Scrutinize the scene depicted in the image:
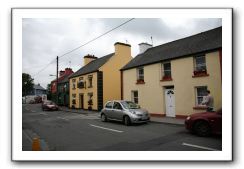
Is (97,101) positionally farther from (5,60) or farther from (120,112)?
(5,60)

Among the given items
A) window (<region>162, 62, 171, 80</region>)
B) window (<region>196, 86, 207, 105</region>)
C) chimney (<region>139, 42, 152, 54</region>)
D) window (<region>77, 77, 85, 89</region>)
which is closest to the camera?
window (<region>196, 86, 207, 105</region>)

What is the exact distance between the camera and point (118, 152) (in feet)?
19.0

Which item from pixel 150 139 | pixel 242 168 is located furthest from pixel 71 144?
pixel 242 168

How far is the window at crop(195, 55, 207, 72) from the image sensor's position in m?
13.2

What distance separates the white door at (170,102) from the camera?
14.8 m

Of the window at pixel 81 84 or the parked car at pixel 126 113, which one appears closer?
the parked car at pixel 126 113

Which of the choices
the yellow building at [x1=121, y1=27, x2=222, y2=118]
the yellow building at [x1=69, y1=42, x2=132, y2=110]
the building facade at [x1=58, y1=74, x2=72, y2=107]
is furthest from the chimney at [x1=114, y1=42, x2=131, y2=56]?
the building facade at [x1=58, y1=74, x2=72, y2=107]

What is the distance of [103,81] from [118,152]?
746 inches

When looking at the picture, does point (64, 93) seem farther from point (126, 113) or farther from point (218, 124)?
point (218, 124)

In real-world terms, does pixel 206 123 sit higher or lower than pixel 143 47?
lower

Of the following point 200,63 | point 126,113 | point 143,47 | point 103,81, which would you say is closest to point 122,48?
point 103,81

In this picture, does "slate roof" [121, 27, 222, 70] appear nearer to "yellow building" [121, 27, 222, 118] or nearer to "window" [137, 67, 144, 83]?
"yellow building" [121, 27, 222, 118]

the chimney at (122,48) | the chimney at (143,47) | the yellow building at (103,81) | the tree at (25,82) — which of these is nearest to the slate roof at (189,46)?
the chimney at (143,47)

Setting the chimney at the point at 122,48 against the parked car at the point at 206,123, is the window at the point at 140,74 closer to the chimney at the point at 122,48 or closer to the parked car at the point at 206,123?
the chimney at the point at 122,48
